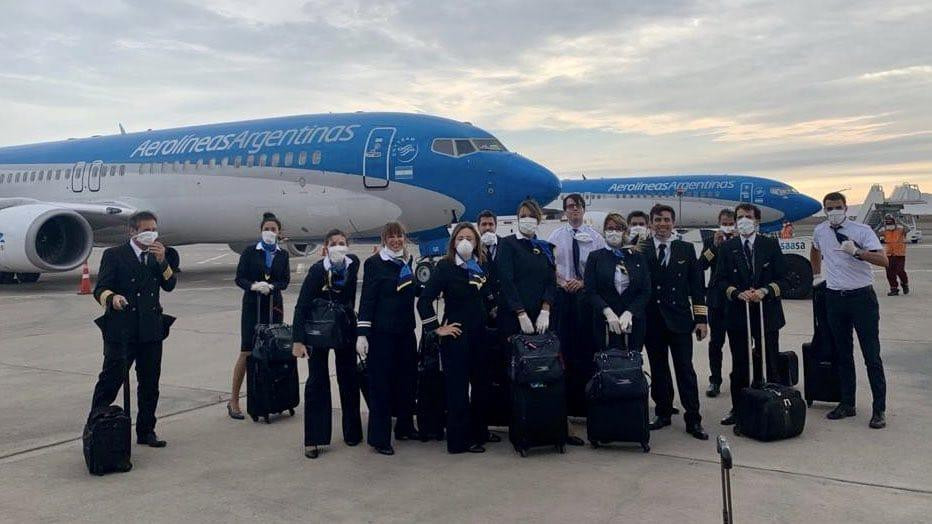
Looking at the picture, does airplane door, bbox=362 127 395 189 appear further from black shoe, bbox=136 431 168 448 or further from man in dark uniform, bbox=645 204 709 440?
black shoe, bbox=136 431 168 448

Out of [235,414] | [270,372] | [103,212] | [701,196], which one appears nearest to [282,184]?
[103,212]

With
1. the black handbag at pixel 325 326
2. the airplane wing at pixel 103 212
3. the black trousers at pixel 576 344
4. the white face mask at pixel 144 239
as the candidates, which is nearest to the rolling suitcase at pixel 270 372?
the black handbag at pixel 325 326

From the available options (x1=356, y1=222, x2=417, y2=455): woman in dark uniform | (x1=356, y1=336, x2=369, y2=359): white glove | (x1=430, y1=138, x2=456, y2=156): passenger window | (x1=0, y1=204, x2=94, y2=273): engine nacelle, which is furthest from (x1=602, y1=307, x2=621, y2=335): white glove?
(x1=0, y1=204, x2=94, y2=273): engine nacelle

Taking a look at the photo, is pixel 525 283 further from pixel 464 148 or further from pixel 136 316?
pixel 464 148

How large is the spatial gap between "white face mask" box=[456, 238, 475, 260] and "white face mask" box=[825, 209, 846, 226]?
292 centimetres

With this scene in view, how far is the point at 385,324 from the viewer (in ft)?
17.0

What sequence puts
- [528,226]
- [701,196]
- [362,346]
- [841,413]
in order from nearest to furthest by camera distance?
[362,346] < [528,226] < [841,413] < [701,196]

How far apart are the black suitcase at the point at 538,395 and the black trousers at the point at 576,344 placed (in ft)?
2.43

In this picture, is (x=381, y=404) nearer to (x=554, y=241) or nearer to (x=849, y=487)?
(x=554, y=241)

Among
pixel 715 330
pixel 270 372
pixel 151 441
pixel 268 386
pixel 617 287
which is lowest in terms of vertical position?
pixel 151 441

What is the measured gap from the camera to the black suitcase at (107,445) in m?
4.71

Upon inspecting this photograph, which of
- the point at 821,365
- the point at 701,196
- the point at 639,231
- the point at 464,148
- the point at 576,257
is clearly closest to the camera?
the point at 576,257

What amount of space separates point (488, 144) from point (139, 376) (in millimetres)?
9948

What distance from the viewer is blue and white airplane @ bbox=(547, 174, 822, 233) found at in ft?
101
